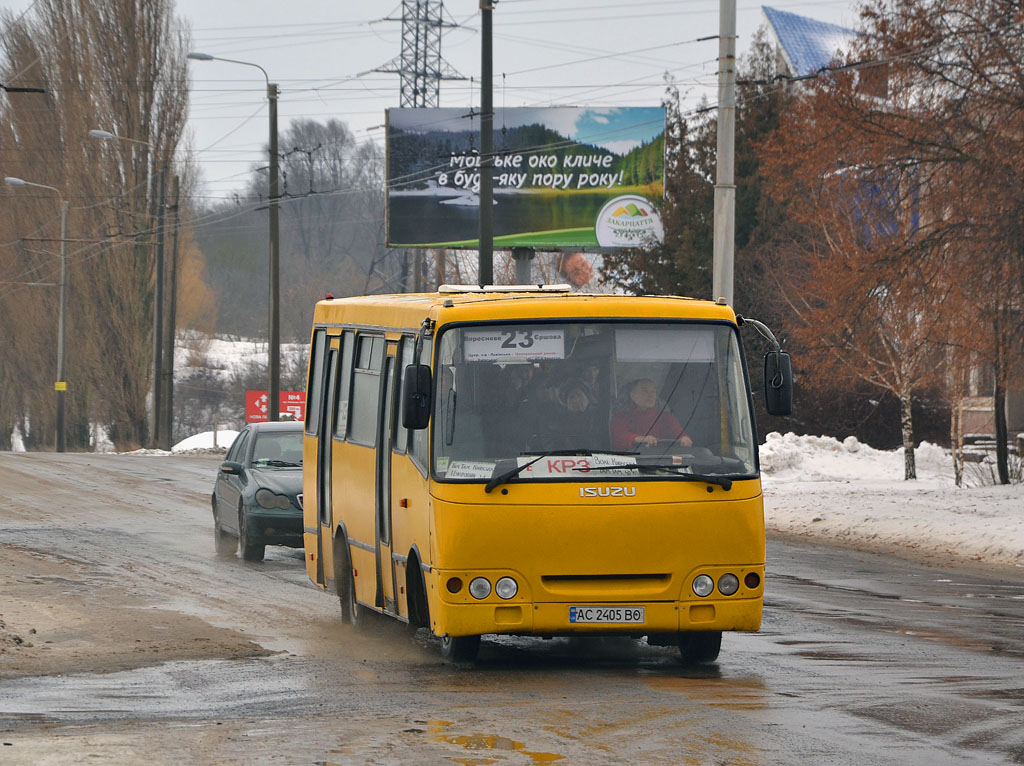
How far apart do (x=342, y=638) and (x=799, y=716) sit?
15.2ft

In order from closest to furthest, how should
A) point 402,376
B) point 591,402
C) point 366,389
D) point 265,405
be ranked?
point 591,402 < point 402,376 < point 366,389 < point 265,405

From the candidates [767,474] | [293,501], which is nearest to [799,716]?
[293,501]

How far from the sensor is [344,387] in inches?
538

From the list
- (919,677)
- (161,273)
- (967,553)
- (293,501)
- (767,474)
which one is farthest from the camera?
(161,273)

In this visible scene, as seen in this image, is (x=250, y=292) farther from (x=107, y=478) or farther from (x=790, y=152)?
(x=790, y=152)

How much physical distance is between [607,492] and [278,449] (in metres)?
10.1

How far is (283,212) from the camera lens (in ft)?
375

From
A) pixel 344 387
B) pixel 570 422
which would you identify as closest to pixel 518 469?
pixel 570 422

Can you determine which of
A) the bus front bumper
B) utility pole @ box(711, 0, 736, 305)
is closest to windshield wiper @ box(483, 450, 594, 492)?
the bus front bumper

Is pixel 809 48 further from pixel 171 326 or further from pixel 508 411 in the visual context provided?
pixel 508 411

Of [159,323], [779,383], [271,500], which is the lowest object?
[271,500]

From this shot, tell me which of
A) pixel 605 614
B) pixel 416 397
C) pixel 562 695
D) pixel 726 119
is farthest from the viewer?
pixel 726 119

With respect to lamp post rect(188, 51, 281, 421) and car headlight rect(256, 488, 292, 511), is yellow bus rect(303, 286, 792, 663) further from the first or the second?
lamp post rect(188, 51, 281, 421)

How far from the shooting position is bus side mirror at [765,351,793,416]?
1101 cm
